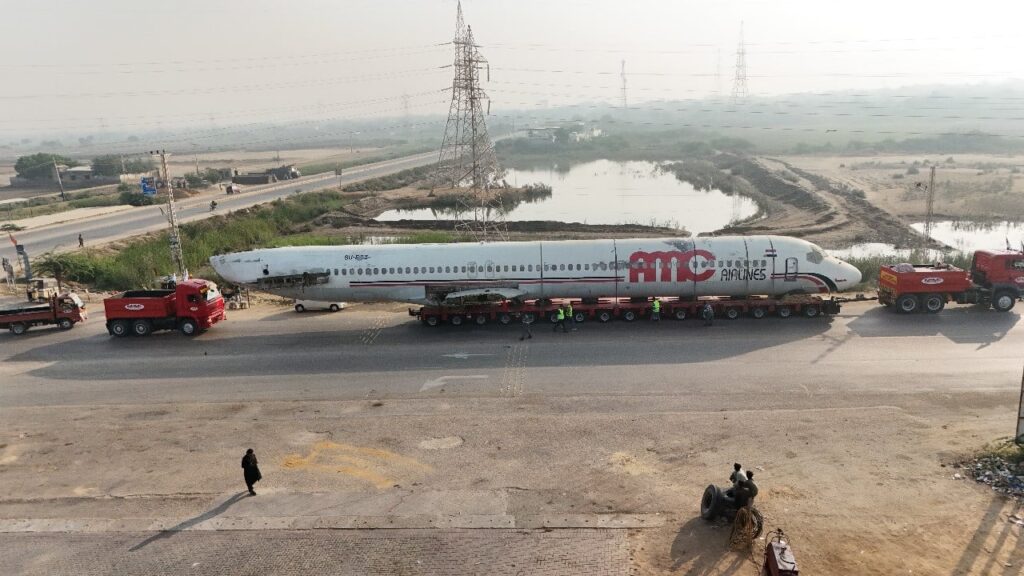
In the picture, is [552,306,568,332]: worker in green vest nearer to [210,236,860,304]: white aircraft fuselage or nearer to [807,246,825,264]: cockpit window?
[210,236,860,304]: white aircraft fuselage

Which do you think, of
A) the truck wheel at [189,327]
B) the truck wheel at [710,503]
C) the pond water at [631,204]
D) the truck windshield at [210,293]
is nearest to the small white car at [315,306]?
the truck windshield at [210,293]

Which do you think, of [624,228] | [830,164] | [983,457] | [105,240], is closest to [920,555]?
[983,457]

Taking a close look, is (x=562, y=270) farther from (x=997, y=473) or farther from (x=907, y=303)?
(x=997, y=473)

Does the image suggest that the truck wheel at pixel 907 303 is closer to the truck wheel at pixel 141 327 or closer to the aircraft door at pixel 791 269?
the aircraft door at pixel 791 269

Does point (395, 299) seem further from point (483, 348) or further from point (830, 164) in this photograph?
point (830, 164)

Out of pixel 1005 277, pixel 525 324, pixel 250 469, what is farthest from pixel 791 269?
pixel 250 469

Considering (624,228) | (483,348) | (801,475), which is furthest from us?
(624,228)
